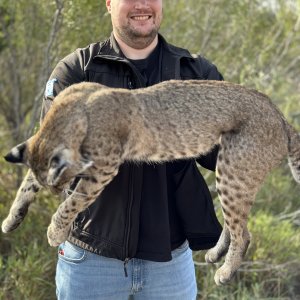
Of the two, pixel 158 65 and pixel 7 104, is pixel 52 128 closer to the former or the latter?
pixel 158 65

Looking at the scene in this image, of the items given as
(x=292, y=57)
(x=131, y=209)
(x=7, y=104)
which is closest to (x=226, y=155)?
(x=131, y=209)

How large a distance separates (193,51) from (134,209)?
15.7ft

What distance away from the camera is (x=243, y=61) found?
777 cm

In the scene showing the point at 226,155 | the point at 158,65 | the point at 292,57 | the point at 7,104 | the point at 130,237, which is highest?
the point at 158,65

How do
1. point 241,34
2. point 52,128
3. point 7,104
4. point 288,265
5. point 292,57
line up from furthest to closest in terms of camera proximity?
point 292,57
point 7,104
point 241,34
point 288,265
point 52,128

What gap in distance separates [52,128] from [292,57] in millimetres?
7766

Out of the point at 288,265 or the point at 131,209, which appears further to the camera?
the point at 288,265

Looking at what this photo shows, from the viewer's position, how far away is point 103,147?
316 centimetres

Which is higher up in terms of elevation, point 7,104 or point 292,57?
point 292,57

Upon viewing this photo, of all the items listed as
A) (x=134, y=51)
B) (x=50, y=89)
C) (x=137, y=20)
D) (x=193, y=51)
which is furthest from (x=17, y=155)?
(x=193, y=51)

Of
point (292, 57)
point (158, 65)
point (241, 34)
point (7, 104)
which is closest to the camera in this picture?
point (158, 65)

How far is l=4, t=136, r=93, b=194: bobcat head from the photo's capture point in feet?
9.53

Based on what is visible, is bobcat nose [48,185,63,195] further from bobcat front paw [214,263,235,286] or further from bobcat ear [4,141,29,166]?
bobcat front paw [214,263,235,286]

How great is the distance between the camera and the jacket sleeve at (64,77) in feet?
11.5
